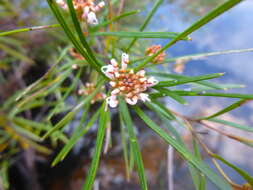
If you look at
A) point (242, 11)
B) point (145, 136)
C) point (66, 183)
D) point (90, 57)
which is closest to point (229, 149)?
point (145, 136)

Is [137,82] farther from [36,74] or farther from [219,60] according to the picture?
[36,74]

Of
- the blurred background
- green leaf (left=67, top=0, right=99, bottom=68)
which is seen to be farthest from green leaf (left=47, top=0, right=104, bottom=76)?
the blurred background

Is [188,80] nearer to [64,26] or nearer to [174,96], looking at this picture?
[174,96]

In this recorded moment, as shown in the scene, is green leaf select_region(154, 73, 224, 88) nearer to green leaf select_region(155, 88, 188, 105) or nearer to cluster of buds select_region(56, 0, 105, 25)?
green leaf select_region(155, 88, 188, 105)

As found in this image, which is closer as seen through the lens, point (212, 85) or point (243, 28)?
point (212, 85)

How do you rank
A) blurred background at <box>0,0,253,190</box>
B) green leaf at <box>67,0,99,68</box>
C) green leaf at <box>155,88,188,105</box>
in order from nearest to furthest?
green leaf at <box>67,0,99,68</box>, green leaf at <box>155,88,188,105</box>, blurred background at <box>0,0,253,190</box>

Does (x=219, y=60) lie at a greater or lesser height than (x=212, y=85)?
lesser

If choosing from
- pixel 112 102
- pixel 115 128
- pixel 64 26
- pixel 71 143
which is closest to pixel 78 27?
pixel 64 26

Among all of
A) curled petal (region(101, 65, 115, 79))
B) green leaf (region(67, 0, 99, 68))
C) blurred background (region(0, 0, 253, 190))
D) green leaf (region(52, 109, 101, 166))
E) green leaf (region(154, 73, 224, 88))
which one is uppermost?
green leaf (region(67, 0, 99, 68))
